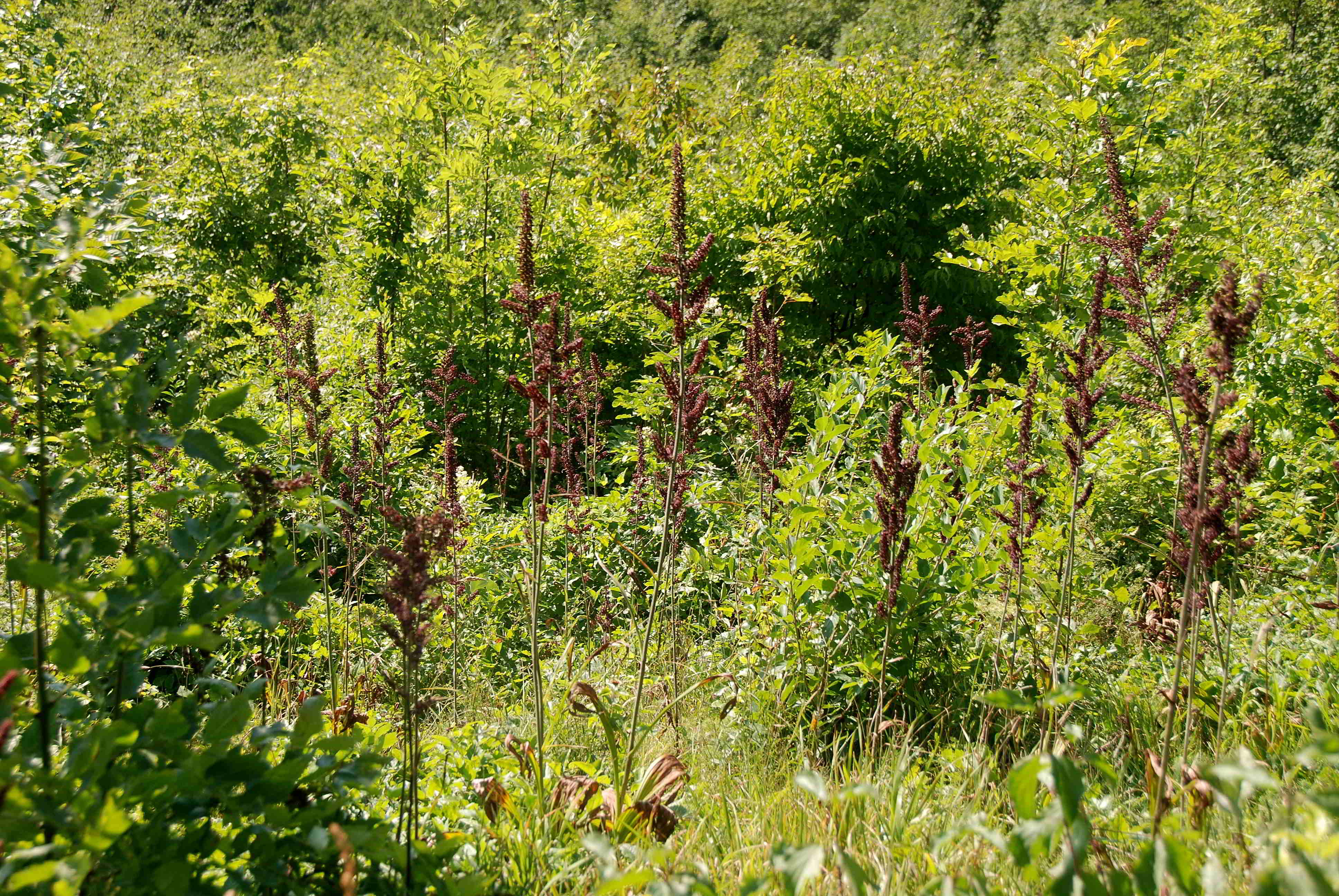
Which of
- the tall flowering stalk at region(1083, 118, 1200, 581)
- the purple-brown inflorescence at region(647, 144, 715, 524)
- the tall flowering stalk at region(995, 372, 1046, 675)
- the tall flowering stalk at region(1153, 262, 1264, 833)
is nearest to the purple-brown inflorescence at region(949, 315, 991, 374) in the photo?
the tall flowering stalk at region(995, 372, 1046, 675)

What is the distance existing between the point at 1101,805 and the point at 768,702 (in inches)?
42.8

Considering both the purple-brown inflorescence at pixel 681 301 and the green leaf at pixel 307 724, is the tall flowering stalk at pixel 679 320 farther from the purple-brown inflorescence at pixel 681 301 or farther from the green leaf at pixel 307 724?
the green leaf at pixel 307 724

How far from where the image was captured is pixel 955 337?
14.8 feet

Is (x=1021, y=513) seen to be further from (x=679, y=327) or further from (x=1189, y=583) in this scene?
(x=679, y=327)

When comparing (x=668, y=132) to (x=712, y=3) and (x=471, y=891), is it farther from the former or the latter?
(x=712, y=3)

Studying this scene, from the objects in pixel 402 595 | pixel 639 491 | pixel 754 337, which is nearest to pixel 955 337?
pixel 754 337

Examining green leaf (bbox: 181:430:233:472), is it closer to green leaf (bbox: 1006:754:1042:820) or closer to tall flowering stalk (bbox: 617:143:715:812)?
tall flowering stalk (bbox: 617:143:715:812)

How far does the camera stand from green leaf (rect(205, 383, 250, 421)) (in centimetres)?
149

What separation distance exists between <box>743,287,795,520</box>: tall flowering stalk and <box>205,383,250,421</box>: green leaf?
70.3 inches

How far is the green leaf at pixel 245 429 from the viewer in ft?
5.05

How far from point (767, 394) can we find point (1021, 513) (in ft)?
3.04

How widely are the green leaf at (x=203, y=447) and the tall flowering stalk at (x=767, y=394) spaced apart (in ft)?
5.97

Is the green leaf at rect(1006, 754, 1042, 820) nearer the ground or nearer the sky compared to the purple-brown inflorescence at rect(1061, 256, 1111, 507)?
nearer the ground

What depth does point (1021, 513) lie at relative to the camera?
2943 mm
